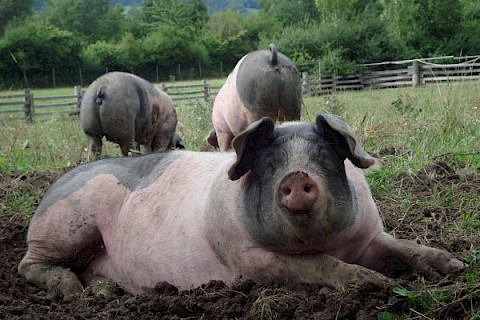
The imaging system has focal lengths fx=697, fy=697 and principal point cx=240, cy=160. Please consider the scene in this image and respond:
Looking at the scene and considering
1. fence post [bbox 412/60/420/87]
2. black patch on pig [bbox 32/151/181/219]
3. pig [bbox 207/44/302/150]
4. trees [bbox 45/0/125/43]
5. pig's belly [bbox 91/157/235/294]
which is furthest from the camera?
trees [bbox 45/0/125/43]

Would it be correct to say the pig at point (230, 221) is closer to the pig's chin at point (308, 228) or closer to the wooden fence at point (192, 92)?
the pig's chin at point (308, 228)

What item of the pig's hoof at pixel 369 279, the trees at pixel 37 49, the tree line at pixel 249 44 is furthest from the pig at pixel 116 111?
the trees at pixel 37 49

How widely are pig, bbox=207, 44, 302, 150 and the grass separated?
0.88 meters

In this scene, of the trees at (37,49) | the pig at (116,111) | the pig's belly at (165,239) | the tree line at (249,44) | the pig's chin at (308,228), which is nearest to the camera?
the pig's chin at (308,228)

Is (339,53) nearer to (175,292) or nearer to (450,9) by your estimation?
(450,9)

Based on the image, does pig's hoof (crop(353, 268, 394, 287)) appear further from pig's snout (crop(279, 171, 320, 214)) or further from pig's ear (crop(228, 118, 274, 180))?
pig's ear (crop(228, 118, 274, 180))

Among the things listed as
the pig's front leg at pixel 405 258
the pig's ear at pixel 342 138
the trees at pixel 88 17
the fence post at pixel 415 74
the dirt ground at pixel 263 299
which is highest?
the trees at pixel 88 17

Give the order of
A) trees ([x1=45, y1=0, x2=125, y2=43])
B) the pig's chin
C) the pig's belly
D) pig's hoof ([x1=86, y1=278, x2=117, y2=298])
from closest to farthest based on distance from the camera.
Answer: the pig's chin → the pig's belly → pig's hoof ([x1=86, y1=278, x2=117, y2=298]) → trees ([x1=45, y1=0, x2=125, y2=43])

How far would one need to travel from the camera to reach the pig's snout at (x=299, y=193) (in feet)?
8.43

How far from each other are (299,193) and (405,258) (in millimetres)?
752

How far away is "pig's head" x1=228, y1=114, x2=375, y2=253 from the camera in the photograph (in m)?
2.70

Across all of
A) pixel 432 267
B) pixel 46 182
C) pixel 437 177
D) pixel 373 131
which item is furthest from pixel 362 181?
pixel 373 131

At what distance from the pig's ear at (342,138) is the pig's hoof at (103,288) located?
136 centimetres

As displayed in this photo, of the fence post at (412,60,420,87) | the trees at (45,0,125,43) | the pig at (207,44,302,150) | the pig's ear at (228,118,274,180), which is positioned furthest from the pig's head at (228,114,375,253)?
the trees at (45,0,125,43)
